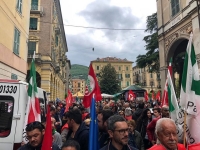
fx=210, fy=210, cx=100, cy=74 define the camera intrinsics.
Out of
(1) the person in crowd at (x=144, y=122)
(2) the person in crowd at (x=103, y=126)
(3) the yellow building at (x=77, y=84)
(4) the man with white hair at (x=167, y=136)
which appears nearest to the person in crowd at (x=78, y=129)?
(2) the person in crowd at (x=103, y=126)

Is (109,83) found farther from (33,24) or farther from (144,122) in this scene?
(144,122)

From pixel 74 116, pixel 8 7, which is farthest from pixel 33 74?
pixel 8 7

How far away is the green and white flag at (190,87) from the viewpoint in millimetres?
3104

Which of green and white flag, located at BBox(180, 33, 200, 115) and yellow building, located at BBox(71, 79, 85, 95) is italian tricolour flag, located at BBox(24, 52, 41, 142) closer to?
green and white flag, located at BBox(180, 33, 200, 115)

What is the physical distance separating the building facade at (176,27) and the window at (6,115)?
14169mm

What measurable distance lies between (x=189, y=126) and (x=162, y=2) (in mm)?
20436

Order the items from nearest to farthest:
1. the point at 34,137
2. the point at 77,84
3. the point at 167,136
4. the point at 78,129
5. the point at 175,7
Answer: the point at 167,136 < the point at 34,137 < the point at 78,129 < the point at 175,7 < the point at 77,84

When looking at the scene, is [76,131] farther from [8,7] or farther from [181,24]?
[181,24]

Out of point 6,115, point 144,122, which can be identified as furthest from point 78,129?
point 144,122

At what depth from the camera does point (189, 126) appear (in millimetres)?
3086

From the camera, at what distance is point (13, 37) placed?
13.5 meters

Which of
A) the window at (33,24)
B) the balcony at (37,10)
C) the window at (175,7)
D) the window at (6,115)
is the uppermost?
the balcony at (37,10)

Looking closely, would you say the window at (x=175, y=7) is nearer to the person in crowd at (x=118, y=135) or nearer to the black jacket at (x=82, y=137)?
the black jacket at (x=82, y=137)

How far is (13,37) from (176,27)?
1307cm
